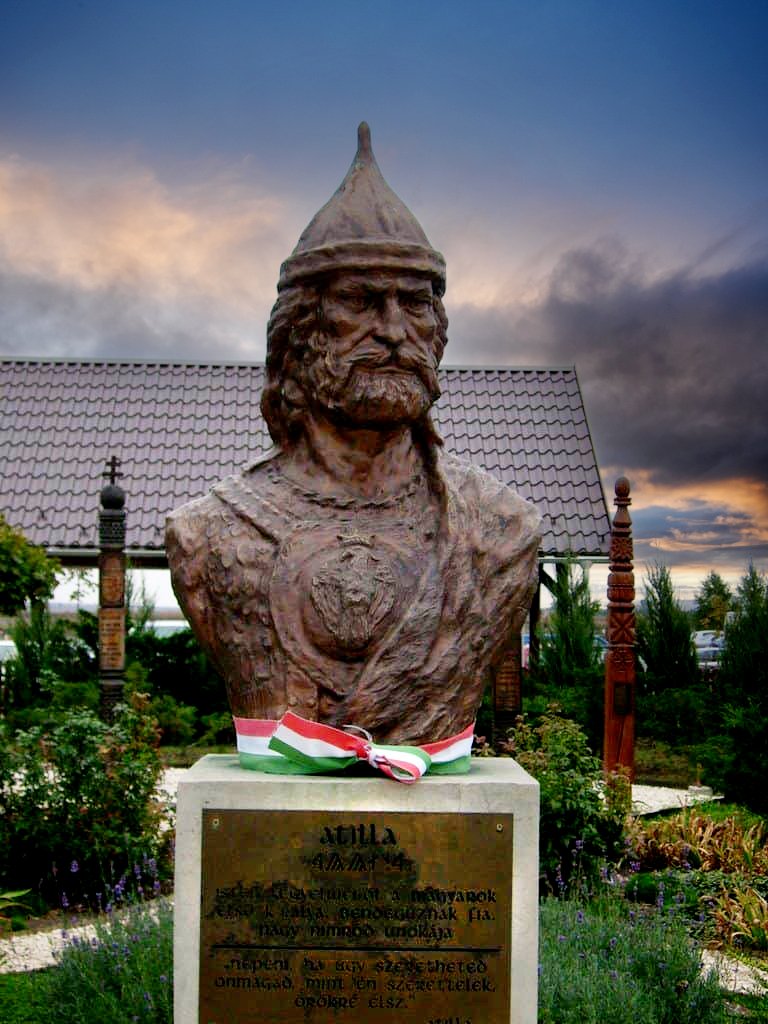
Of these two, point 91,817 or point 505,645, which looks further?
point 91,817

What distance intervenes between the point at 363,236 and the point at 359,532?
2.66 feet

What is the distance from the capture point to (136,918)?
530cm

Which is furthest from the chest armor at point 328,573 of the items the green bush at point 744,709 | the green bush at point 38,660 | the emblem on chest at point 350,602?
the green bush at point 38,660

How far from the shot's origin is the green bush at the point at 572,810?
6770mm

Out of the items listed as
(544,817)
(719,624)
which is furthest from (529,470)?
(544,817)

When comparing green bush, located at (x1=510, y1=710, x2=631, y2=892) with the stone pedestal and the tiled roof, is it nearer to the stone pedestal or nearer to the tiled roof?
the stone pedestal

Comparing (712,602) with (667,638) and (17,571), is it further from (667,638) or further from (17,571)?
(17,571)

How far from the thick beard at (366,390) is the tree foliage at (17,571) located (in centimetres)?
616

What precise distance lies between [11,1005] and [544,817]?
3012 mm

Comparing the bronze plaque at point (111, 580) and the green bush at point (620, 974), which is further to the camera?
the bronze plaque at point (111, 580)

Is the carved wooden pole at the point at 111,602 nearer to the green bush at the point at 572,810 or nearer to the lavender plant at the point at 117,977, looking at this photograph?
the green bush at the point at 572,810

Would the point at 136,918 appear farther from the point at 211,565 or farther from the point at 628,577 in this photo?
the point at 628,577

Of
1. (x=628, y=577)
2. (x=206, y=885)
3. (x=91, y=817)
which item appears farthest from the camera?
(x=628, y=577)

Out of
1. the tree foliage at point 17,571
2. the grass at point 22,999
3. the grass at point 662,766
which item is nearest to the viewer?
the grass at point 22,999
